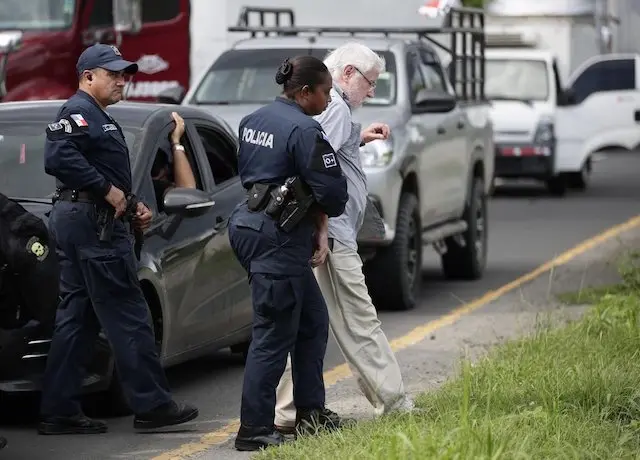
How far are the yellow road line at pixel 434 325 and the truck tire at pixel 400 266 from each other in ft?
1.20

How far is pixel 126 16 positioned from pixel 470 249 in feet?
16.3

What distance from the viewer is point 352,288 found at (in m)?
7.93

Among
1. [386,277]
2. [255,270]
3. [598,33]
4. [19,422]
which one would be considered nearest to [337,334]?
[255,270]

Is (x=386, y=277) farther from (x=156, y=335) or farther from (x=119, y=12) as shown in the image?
(x=119, y=12)

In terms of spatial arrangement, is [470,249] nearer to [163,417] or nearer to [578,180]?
[163,417]

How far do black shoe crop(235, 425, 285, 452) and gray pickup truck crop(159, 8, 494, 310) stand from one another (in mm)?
4215

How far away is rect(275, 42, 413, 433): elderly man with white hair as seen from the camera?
7.91 meters

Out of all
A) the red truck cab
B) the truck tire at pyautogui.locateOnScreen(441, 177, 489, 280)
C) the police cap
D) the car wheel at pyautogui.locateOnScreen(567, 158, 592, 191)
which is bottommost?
the car wheel at pyautogui.locateOnScreen(567, 158, 592, 191)

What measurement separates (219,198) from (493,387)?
204 centimetres

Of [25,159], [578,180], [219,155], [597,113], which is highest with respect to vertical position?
[25,159]

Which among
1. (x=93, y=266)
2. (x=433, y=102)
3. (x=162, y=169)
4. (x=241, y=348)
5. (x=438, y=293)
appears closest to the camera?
(x=93, y=266)

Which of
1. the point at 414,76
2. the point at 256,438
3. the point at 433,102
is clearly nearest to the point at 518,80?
the point at 414,76

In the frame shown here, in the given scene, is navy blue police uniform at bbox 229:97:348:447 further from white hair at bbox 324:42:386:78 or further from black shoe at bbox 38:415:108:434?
black shoe at bbox 38:415:108:434

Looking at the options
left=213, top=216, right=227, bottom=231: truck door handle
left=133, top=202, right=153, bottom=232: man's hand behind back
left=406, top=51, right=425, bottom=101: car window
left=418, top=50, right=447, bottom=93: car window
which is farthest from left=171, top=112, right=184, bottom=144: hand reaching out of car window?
left=418, top=50, right=447, bottom=93: car window
